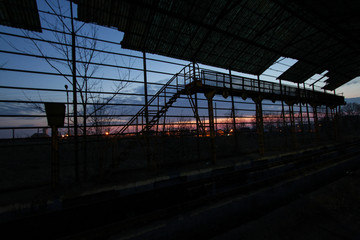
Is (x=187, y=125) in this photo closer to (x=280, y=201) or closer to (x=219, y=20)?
(x=219, y=20)

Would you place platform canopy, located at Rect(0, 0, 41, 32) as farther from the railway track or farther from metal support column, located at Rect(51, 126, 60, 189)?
the railway track

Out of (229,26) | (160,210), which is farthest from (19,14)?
(229,26)

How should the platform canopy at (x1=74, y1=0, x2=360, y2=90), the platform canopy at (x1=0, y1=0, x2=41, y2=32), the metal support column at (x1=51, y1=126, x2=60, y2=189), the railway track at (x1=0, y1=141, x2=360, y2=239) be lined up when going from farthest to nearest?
the platform canopy at (x1=74, y1=0, x2=360, y2=90) → the platform canopy at (x1=0, y1=0, x2=41, y2=32) → the metal support column at (x1=51, y1=126, x2=60, y2=189) → the railway track at (x1=0, y1=141, x2=360, y2=239)

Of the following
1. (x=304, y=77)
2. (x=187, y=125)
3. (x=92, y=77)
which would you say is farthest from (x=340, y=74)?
(x=92, y=77)

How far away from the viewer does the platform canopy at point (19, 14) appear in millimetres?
7379

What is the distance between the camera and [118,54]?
10.6 metres

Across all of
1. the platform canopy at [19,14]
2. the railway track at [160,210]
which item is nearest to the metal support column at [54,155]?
the railway track at [160,210]

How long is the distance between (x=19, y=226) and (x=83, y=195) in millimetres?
1695

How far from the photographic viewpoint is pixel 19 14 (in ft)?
25.0

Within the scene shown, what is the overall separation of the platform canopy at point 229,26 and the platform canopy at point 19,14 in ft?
6.69

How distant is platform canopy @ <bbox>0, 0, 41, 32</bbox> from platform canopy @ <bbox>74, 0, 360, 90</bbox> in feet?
6.69

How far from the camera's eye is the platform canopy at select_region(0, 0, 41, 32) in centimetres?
738

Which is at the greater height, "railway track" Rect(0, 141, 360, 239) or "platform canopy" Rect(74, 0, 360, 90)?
"platform canopy" Rect(74, 0, 360, 90)

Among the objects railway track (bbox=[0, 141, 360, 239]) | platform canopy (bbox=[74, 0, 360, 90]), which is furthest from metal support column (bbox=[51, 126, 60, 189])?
platform canopy (bbox=[74, 0, 360, 90])
